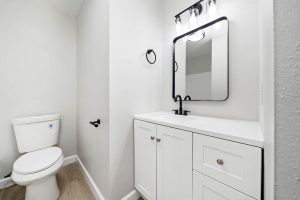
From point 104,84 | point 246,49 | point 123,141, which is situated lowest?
point 123,141

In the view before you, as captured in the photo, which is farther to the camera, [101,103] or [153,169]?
[101,103]

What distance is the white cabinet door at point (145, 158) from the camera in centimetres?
105

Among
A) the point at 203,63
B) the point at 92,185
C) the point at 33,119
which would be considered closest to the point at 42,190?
the point at 92,185

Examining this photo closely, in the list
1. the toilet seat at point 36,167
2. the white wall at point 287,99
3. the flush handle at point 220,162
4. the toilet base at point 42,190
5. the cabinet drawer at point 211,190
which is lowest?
the toilet base at point 42,190

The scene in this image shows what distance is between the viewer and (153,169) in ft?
3.43

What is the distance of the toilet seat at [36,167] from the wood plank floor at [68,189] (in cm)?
40

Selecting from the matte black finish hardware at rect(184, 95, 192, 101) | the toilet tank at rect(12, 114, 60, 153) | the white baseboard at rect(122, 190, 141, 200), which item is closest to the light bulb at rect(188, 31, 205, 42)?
the matte black finish hardware at rect(184, 95, 192, 101)

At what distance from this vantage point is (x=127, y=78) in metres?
1.21

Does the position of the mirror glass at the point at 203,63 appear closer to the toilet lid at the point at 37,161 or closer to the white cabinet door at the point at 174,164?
the white cabinet door at the point at 174,164

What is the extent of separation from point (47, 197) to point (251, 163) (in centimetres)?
167

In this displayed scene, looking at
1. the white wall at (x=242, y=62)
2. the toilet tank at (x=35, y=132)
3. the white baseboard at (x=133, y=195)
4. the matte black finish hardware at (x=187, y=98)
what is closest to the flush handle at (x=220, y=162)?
the white wall at (x=242, y=62)

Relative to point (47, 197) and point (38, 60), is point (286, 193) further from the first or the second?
point (38, 60)

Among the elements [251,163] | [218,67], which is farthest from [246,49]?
[251,163]

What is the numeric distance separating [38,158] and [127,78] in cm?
116
